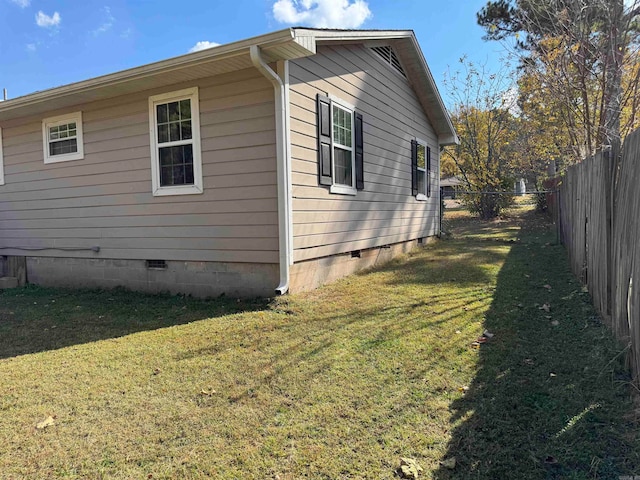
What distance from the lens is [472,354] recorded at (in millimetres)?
3445

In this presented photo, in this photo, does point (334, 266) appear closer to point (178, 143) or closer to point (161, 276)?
point (161, 276)

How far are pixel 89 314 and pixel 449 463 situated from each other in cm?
504

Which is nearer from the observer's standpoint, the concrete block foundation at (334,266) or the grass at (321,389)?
the grass at (321,389)

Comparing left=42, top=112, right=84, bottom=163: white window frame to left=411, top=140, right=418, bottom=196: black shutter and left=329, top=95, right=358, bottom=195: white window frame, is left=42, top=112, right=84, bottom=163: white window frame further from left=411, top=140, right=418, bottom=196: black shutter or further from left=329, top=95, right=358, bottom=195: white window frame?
left=411, top=140, right=418, bottom=196: black shutter

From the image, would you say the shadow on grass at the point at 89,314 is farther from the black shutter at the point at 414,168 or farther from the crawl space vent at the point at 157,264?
the black shutter at the point at 414,168

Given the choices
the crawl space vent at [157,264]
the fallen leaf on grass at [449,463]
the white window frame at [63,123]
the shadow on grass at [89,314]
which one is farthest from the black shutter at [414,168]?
the fallen leaf on grass at [449,463]

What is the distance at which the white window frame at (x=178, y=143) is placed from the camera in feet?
18.7

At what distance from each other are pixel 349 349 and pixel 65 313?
4.18 metres

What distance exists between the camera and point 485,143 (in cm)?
1742

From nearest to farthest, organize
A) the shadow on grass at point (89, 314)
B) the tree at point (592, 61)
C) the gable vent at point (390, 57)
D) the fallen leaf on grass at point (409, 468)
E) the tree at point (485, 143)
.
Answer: the fallen leaf on grass at point (409, 468) → the shadow on grass at point (89, 314) → the tree at point (592, 61) → the gable vent at point (390, 57) → the tree at point (485, 143)

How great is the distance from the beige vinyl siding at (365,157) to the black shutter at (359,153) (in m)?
0.17

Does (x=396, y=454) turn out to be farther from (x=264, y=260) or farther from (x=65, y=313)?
(x=65, y=313)

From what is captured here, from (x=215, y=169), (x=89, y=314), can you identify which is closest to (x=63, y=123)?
(x=215, y=169)

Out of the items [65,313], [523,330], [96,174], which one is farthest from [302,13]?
[523,330]
